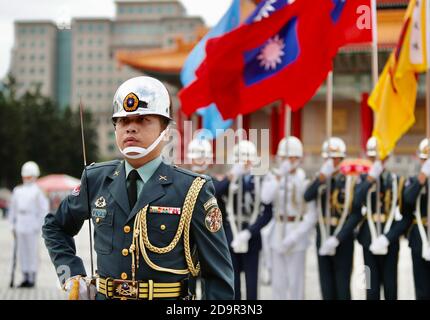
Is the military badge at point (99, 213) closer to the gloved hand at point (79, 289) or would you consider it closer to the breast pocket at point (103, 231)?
the breast pocket at point (103, 231)

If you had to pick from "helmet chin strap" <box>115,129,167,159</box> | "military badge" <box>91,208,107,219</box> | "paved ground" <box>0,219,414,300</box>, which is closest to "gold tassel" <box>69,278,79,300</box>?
"military badge" <box>91,208,107,219</box>

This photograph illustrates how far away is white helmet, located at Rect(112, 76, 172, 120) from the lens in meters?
3.02

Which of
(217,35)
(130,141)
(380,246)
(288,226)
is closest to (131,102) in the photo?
(130,141)

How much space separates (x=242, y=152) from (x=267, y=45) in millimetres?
1471

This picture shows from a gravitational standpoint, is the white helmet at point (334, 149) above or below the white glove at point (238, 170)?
above

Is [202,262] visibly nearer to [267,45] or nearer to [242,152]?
[267,45]

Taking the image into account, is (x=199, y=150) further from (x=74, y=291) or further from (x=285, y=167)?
(x=74, y=291)

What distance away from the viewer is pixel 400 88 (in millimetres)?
7090

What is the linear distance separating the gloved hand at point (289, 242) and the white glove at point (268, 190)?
0.44m

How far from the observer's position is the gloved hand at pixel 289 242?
7863 mm

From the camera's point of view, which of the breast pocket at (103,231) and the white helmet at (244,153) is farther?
the white helmet at (244,153)

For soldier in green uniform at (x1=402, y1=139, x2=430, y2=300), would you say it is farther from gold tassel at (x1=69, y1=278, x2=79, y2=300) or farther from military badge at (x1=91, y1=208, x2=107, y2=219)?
gold tassel at (x1=69, y1=278, x2=79, y2=300)

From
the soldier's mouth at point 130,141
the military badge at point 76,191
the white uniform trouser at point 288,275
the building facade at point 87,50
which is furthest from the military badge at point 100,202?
the building facade at point 87,50

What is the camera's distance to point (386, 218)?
7.30 metres
